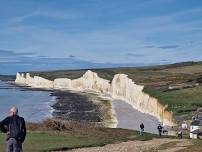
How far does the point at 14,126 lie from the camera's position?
16328mm

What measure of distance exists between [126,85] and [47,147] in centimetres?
10990

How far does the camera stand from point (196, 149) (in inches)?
1065

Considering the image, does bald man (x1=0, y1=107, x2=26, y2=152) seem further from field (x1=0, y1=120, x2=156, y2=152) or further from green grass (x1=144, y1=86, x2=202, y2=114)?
green grass (x1=144, y1=86, x2=202, y2=114)

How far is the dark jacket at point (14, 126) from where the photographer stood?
16297 millimetres

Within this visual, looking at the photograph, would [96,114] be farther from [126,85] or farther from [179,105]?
[126,85]

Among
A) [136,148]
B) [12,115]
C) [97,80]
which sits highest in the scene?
[97,80]

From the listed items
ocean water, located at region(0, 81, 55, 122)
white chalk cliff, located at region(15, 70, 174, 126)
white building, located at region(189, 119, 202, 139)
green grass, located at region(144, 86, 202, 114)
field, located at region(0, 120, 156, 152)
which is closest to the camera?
field, located at region(0, 120, 156, 152)

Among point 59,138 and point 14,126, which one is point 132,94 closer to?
point 59,138

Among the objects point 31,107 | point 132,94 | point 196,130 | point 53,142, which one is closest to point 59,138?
point 53,142

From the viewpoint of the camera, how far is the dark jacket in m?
16.3

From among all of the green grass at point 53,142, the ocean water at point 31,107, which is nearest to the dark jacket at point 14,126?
the green grass at point 53,142

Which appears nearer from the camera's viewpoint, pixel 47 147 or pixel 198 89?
pixel 47 147

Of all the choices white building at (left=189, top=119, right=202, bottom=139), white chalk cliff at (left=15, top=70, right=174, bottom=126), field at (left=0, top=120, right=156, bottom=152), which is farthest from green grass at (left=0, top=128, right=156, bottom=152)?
white chalk cliff at (left=15, top=70, right=174, bottom=126)

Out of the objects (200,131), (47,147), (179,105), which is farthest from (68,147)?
(179,105)
